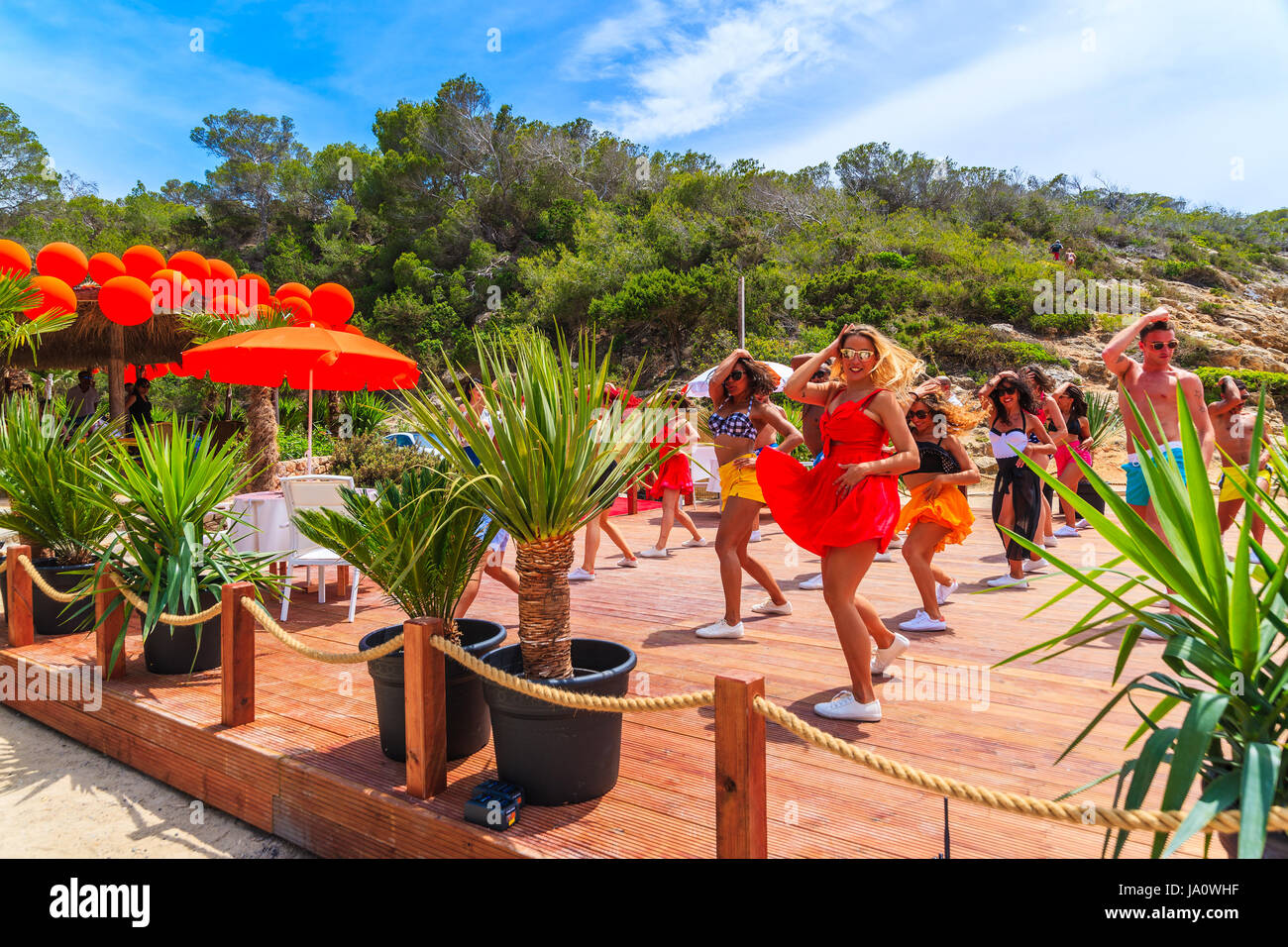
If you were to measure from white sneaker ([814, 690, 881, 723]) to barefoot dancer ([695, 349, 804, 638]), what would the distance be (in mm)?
1132

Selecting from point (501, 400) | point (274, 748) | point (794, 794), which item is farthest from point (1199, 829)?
point (274, 748)

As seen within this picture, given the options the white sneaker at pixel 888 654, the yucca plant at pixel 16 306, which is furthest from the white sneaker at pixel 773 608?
the yucca plant at pixel 16 306

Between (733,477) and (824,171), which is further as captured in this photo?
(824,171)

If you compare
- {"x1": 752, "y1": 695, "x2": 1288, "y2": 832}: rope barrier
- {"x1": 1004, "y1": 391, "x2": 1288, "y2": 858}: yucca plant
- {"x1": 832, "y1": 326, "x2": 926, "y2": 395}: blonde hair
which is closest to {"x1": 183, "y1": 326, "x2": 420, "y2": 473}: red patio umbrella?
{"x1": 832, "y1": 326, "x2": 926, "y2": 395}: blonde hair

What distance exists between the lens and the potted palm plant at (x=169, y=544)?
3.65m

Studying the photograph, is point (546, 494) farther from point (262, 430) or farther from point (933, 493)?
point (262, 430)

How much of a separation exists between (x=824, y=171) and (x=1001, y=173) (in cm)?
878

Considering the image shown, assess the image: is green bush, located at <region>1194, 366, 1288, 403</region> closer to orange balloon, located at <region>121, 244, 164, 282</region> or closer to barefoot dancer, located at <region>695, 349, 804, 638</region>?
barefoot dancer, located at <region>695, 349, 804, 638</region>

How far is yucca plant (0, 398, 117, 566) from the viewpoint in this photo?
173 inches

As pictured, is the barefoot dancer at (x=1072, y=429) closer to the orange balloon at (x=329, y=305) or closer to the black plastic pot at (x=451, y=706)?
the black plastic pot at (x=451, y=706)

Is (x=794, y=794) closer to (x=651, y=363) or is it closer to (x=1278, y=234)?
(x=651, y=363)

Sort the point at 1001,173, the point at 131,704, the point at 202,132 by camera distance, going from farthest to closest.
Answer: the point at 202,132 < the point at 1001,173 < the point at 131,704

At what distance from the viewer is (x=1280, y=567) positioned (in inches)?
58.1

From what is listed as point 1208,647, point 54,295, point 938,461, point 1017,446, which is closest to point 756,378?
point 938,461
